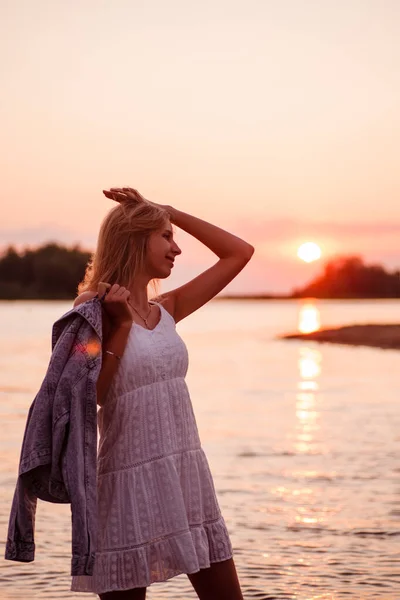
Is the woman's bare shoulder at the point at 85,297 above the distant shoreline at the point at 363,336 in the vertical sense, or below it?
below

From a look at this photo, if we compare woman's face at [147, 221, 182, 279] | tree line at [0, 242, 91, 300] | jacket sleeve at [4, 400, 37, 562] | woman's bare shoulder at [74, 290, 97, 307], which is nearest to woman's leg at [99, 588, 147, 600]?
jacket sleeve at [4, 400, 37, 562]

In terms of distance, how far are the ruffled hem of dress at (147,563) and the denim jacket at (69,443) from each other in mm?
201

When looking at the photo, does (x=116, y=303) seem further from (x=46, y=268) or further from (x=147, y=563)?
(x=46, y=268)

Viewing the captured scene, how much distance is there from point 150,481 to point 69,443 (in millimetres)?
430

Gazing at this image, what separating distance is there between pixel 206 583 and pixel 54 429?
0.91m

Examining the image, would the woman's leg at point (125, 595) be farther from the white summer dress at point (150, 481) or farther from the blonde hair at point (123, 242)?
the blonde hair at point (123, 242)

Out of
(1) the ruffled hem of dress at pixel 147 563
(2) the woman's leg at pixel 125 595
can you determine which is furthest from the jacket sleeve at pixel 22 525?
(2) the woman's leg at pixel 125 595

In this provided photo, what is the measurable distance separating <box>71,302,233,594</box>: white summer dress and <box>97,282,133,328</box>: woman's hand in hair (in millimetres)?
102

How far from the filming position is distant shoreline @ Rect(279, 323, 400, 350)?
5165 centimetres

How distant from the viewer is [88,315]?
13.5 feet

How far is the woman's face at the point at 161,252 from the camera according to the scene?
14.6 feet

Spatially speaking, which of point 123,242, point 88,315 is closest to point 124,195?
point 123,242

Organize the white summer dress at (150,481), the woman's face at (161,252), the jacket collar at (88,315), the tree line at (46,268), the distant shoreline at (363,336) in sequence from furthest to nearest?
the tree line at (46,268)
the distant shoreline at (363,336)
the woman's face at (161,252)
the white summer dress at (150,481)
the jacket collar at (88,315)

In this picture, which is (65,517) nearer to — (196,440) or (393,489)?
(393,489)
